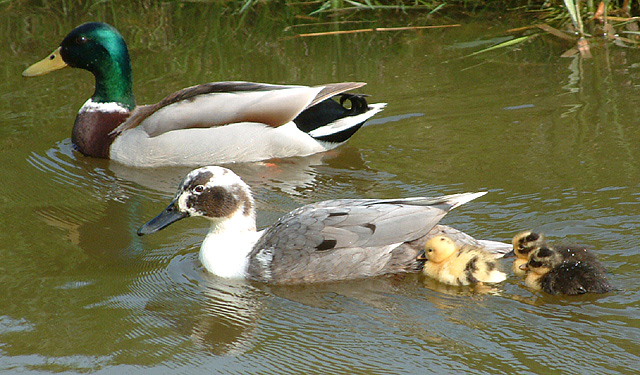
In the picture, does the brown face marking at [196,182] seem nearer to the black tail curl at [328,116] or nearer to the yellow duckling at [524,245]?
the yellow duckling at [524,245]

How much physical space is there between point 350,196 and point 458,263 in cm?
189

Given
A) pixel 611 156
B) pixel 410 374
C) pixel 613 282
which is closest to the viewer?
pixel 410 374

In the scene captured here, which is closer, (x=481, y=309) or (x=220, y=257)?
(x=481, y=309)

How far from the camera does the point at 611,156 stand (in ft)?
22.2

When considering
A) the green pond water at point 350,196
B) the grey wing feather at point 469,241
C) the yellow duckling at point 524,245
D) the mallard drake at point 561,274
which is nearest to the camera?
the green pond water at point 350,196

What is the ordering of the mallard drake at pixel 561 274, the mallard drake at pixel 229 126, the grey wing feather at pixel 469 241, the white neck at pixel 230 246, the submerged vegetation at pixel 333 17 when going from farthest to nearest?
the submerged vegetation at pixel 333 17, the mallard drake at pixel 229 126, the white neck at pixel 230 246, the grey wing feather at pixel 469 241, the mallard drake at pixel 561 274

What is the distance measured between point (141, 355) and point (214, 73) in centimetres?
554

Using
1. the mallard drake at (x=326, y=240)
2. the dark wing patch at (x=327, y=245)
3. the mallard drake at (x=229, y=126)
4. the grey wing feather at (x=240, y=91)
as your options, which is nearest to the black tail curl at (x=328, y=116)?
the mallard drake at (x=229, y=126)

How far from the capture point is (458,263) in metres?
5.05

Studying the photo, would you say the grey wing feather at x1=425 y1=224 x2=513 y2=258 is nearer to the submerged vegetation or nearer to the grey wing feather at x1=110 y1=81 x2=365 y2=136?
the grey wing feather at x1=110 y1=81 x2=365 y2=136

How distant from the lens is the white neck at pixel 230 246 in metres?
5.46

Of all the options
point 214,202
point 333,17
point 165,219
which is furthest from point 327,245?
point 333,17

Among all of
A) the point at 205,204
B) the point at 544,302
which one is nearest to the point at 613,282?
the point at 544,302

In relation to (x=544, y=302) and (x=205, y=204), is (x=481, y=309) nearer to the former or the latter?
(x=544, y=302)
